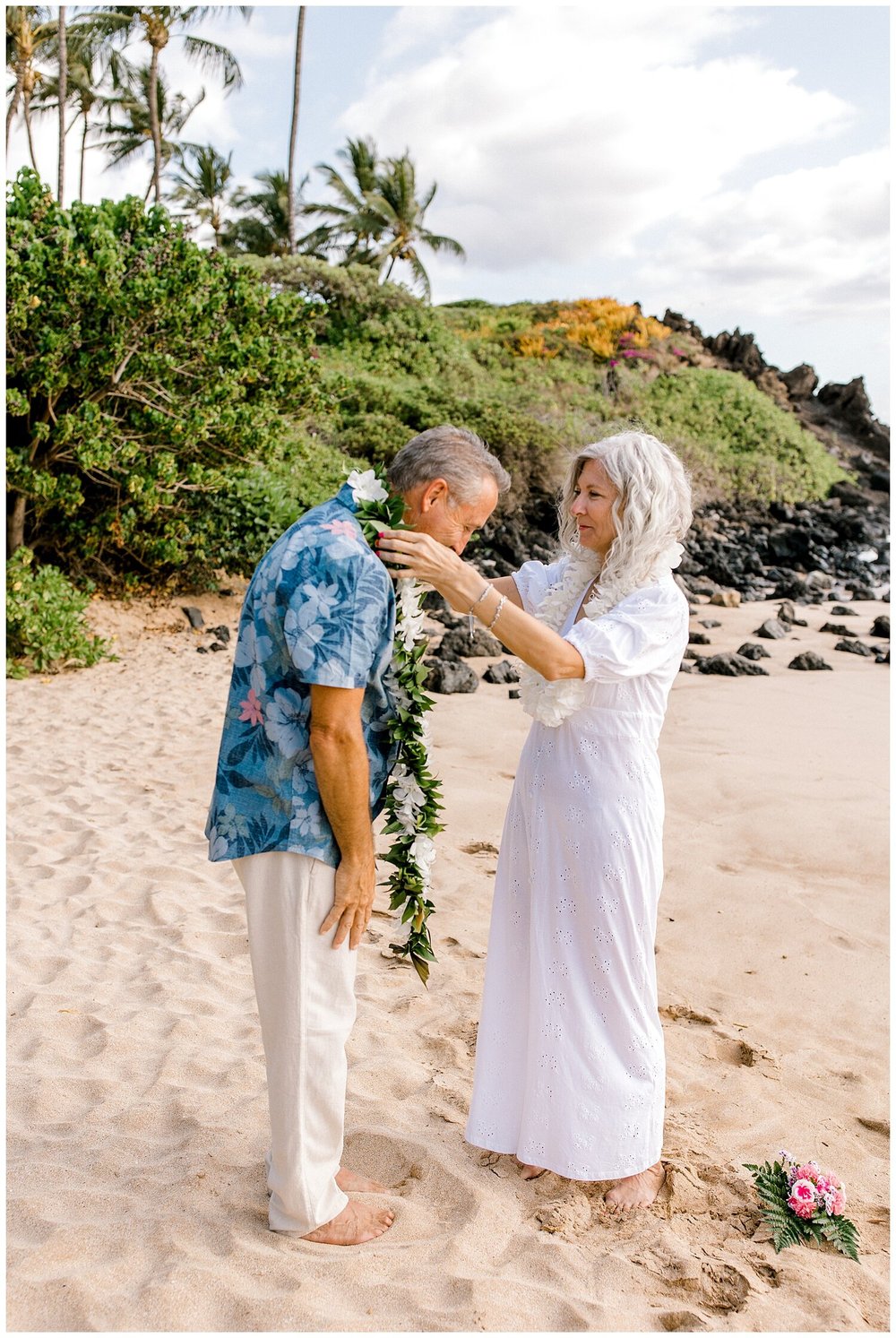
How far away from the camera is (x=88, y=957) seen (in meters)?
4.61

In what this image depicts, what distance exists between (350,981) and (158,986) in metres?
1.98

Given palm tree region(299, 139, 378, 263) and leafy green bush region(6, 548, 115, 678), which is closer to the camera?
leafy green bush region(6, 548, 115, 678)

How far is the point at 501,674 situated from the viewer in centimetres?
1055

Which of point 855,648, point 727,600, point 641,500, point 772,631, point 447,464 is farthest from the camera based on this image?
point 727,600

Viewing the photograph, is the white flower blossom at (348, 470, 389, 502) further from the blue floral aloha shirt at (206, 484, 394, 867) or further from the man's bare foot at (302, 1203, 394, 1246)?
the man's bare foot at (302, 1203, 394, 1246)

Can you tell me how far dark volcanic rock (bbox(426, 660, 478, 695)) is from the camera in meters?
9.98

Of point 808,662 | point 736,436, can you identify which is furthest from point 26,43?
point 808,662

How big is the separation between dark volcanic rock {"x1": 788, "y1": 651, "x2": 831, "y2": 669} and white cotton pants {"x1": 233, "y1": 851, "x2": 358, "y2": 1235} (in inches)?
374

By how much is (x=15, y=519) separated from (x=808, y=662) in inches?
341

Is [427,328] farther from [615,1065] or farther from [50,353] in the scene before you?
[615,1065]

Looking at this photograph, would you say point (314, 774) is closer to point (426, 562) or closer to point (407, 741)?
point (407, 741)

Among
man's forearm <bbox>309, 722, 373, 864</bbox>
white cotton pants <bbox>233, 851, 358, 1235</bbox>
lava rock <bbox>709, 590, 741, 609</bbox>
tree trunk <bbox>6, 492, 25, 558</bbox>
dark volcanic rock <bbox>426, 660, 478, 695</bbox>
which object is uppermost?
tree trunk <bbox>6, 492, 25, 558</bbox>

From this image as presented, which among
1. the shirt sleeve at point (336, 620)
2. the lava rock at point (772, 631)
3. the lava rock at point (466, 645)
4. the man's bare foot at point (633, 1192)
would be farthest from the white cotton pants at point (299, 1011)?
the lava rock at point (772, 631)

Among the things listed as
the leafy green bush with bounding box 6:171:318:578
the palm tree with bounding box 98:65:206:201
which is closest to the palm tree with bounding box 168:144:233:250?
the palm tree with bounding box 98:65:206:201
